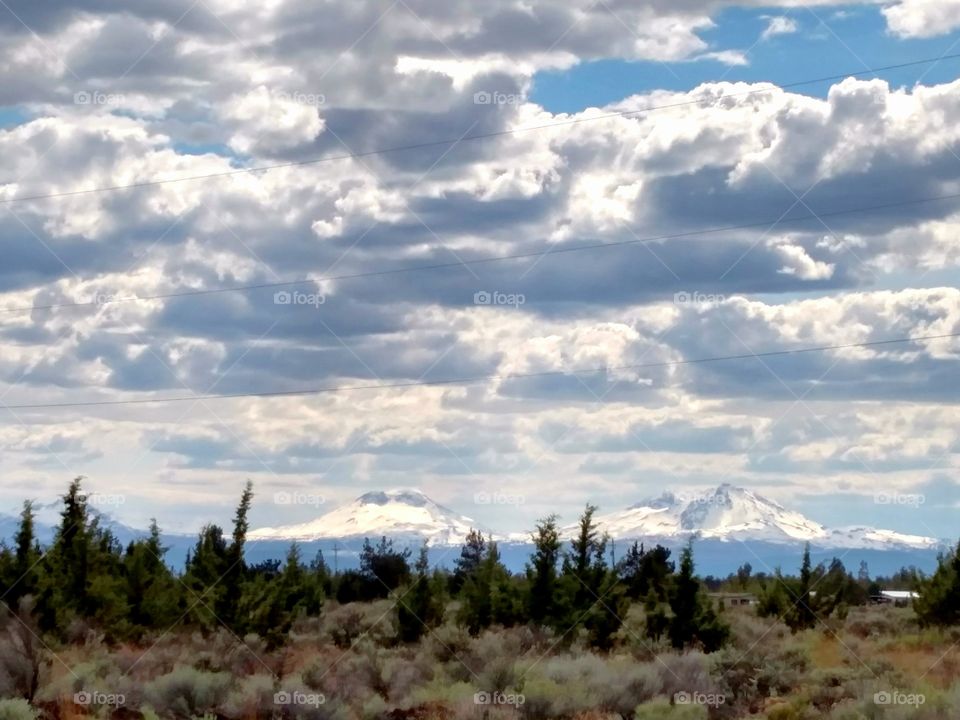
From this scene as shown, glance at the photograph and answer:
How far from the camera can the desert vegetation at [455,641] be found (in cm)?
2784

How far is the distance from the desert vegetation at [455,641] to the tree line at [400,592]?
7 centimetres

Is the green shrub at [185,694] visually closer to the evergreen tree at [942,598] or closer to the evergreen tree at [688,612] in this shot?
the evergreen tree at [688,612]

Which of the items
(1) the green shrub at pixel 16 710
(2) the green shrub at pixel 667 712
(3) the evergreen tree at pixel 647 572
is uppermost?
(3) the evergreen tree at pixel 647 572

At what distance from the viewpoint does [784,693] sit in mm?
30094

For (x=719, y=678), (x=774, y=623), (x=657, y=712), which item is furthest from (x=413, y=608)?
(x=657, y=712)

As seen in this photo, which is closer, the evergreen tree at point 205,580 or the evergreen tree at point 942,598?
the evergreen tree at point 205,580

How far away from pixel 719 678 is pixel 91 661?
15.1 m

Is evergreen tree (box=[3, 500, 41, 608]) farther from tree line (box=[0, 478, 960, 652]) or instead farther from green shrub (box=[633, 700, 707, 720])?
green shrub (box=[633, 700, 707, 720])

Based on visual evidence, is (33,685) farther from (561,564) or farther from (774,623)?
(774,623)

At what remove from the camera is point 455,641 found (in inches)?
1545

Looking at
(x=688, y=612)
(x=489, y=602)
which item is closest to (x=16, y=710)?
(x=688, y=612)

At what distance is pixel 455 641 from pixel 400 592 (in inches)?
360

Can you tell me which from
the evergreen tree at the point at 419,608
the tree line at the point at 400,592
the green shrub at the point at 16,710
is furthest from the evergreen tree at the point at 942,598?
the green shrub at the point at 16,710

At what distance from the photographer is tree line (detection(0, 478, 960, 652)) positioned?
4238cm
